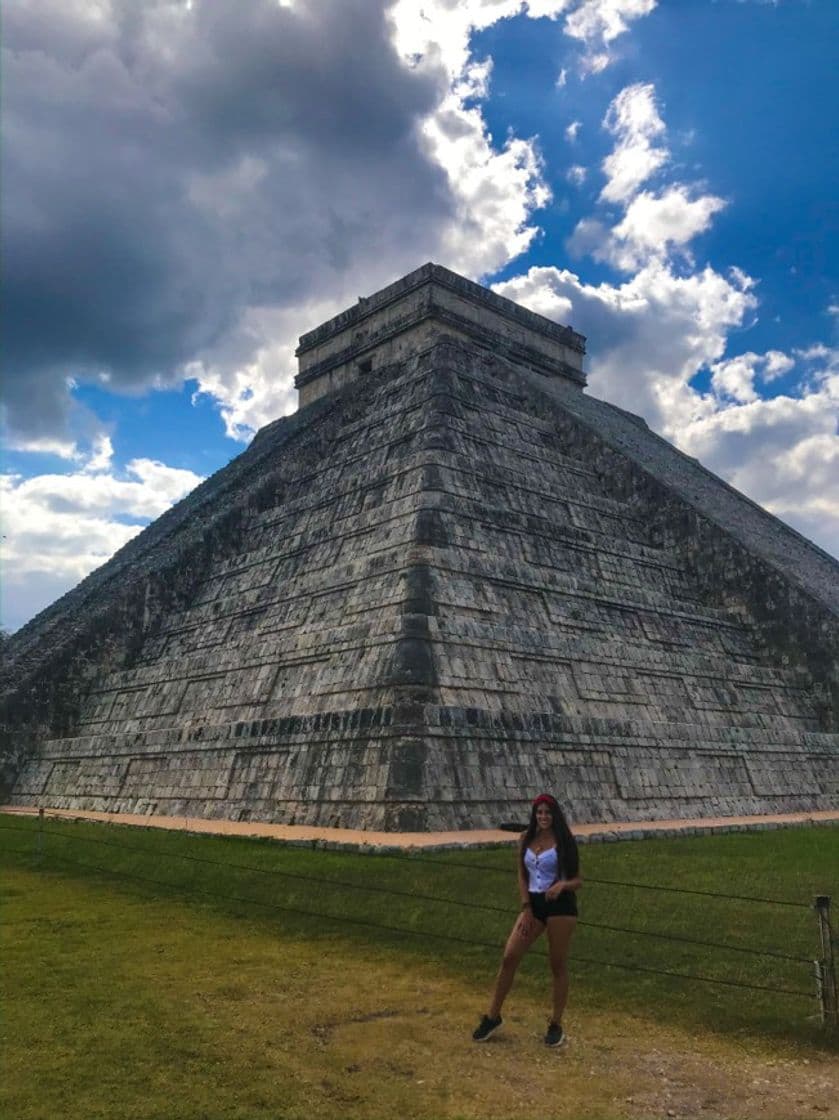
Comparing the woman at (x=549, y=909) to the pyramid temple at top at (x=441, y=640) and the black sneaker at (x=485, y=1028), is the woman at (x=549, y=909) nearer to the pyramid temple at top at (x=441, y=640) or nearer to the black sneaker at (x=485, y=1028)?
the black sneaker at (x=485, y=1028)

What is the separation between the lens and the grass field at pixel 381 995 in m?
4.74

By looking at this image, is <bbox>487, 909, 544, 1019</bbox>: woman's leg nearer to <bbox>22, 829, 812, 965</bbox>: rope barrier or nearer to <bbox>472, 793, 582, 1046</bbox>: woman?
<bbox>472, 793, 582, 1046</bbox>: woman

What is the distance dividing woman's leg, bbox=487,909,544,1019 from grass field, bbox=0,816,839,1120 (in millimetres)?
249

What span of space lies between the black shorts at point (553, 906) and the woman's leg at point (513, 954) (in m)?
0.05

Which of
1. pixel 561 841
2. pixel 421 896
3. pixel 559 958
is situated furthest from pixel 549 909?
pixel 421 896

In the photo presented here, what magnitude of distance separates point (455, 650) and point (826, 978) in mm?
8608

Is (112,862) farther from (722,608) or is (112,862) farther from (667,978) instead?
(722,608)

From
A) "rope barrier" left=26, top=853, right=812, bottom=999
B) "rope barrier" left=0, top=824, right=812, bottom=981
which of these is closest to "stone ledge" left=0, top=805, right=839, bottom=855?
"rope barrier" left=0, top=824, right=812, bottom=981

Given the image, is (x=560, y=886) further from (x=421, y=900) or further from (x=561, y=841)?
(x=421, y=900)

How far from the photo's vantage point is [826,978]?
225 inches

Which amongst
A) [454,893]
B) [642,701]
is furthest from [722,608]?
[454,893]

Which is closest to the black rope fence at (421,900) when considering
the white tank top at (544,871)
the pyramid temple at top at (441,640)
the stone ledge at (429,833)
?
the stone ledge at (429,833)

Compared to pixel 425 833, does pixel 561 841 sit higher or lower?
lower

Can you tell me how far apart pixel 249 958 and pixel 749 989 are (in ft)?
11.9
